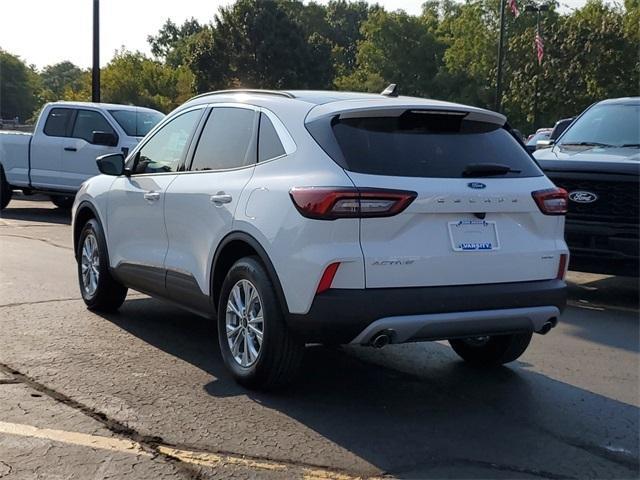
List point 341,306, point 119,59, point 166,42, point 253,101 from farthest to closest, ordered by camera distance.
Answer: point 166,42
point 119,59
point 253,101
point 341,306

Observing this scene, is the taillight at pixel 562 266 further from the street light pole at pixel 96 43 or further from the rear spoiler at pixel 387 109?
the street light pole at pixel 96 43

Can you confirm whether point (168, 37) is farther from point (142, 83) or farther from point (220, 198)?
point (220, 198)

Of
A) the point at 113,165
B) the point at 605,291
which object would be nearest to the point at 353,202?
the point at 113,165

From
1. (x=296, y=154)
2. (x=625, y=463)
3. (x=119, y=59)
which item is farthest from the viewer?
(x=119, y=59)

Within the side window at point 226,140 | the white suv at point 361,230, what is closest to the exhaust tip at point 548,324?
the white suv at point 361,230

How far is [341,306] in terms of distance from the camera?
4582 mm

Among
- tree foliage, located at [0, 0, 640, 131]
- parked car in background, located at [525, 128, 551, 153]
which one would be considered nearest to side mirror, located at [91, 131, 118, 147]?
parked car in background, located at [525, 128, 551, 153]

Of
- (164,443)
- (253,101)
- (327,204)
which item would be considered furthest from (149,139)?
(164,443)

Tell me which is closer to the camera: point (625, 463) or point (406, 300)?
point (625, 463)

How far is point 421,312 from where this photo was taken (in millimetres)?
4688

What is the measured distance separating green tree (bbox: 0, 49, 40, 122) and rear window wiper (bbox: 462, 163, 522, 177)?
360 ft

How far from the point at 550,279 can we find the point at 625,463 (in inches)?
48.7

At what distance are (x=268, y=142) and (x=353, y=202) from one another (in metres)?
0.99

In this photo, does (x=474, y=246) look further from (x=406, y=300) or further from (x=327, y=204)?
(x=327, y=204)
